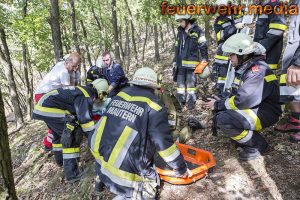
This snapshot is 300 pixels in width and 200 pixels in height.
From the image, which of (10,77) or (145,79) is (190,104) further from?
(10,77)

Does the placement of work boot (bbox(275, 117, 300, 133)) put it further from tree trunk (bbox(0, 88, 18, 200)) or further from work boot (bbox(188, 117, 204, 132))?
tree trunk (bbox(0, 88, 18, 200))

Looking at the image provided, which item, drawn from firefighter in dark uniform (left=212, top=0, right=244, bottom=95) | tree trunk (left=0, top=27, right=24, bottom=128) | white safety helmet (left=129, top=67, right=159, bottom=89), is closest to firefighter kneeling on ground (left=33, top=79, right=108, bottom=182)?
white safety helmet (left=129, top=67, right=159, bottom=89)

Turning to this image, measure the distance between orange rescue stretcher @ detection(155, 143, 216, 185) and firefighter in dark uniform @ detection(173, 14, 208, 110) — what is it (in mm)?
2231

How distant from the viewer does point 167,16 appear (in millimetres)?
14250

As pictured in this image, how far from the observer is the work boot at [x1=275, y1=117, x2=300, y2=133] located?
4.31m

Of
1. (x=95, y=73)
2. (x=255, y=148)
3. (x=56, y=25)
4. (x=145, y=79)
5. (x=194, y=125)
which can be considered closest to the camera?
(x=145, y=79)

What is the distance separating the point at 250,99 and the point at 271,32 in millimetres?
1854

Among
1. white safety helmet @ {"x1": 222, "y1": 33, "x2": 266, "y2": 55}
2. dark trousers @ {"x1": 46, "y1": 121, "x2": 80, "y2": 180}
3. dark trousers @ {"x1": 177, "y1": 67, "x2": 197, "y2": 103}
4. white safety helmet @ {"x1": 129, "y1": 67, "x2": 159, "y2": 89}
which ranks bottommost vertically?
dark trousers @ {"x1": 46, "y1": 121, "x2": 80, "y2": 180}

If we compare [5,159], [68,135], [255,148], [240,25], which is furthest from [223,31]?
[5,159]

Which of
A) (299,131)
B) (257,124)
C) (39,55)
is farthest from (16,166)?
(39,55)

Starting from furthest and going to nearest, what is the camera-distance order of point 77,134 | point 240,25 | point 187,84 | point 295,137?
point 187,84
point 240,25
point 77,134
point 295,137

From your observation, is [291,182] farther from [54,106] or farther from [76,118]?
[54,106]

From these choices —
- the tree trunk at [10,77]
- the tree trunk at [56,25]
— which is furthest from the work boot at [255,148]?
the tree trunk at [10,77]

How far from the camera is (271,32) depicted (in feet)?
16.0
